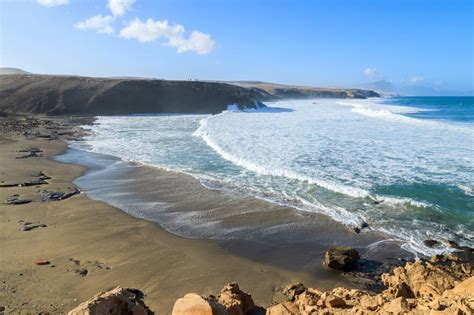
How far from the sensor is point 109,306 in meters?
4.88

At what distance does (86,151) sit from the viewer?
Result: 2270 cm

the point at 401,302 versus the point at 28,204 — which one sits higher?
the point at 401,302

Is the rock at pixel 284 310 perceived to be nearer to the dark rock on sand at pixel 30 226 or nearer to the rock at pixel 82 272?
the rock at pixel 82 272

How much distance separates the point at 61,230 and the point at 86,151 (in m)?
13.2

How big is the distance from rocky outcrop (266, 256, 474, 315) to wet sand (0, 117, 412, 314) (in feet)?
3.68

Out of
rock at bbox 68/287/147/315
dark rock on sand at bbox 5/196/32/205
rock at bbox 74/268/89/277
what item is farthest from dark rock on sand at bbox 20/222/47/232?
rock at bbox 68/287/147/315

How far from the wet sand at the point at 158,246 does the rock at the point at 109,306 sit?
1590 millimetres

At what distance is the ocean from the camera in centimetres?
1108

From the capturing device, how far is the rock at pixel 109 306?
4652 mm

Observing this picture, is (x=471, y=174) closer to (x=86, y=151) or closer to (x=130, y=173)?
(x=130, y=173)

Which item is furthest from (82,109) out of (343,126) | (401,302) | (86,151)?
(401,302)

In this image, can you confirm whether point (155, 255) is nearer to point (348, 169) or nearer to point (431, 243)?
point (431, 243)

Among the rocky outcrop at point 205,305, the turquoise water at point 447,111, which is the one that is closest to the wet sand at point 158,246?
the rocky outcrop at point 205,305

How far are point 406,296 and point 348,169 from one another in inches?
408
